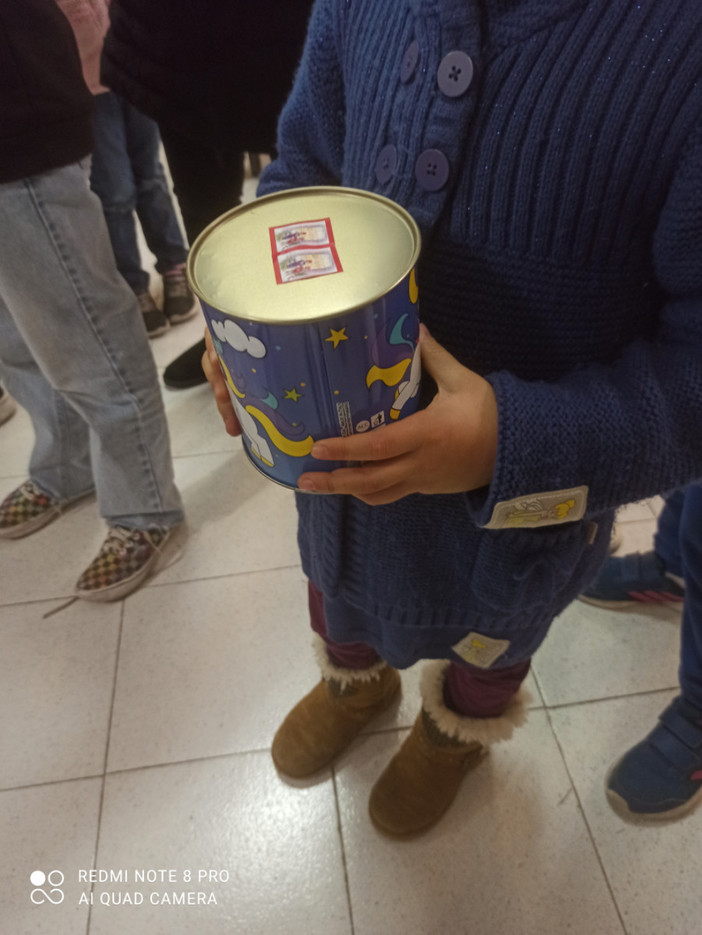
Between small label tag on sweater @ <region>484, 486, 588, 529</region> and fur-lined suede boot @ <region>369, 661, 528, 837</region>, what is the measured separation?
0.45m

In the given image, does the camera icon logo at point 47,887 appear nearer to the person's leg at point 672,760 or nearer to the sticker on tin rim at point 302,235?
the person's leg at point 672,760

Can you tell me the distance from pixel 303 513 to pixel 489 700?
33cm

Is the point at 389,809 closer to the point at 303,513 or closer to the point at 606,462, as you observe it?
the point at 303,513

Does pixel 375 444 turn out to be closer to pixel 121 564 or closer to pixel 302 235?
pixel 302 235

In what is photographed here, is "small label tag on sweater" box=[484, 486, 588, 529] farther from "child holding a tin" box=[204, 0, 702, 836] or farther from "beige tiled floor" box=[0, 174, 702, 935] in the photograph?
"beige tiled floor" box=[0, 174, 702, 935]

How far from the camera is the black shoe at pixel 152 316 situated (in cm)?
168

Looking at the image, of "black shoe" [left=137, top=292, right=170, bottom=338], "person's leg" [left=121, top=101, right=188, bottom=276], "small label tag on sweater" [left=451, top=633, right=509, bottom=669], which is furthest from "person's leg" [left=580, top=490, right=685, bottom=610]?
"person's leg" [left=121, top=101, right=188, bottom=276]

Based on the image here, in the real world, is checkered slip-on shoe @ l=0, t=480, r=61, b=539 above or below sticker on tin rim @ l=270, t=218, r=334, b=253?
below

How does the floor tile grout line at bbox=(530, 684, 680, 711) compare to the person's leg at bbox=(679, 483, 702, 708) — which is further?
the floor tile grout line at bbox=(530, 684, 680, 711)

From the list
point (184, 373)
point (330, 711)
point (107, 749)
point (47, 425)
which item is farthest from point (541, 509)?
point (184, 373)

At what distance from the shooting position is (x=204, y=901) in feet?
2.66

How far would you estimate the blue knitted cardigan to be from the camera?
1.09 feet

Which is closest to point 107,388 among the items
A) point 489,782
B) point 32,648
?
point 32,648

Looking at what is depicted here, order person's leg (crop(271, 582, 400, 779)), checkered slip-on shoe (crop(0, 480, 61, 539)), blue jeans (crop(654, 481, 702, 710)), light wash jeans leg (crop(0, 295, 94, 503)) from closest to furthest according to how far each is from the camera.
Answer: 1. blue jeans (crop(654, 481, 702, 710))
2. person's leg (crop(271, 582, 400, 779))
3. light wash jeans leg (crop(0, 295, 94, 503))
4. checkered slip-on shoe (crop(0, 480, 61, 539))
